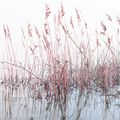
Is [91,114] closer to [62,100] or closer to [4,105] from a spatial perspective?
[62,100]

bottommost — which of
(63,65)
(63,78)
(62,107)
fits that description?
(62,107)

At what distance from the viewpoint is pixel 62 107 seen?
2664 mm

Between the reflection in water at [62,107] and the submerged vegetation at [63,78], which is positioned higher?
the submerged vegetation at [63,78]

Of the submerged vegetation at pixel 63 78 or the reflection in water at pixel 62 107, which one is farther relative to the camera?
the submerged vegetation at pixel 63 78

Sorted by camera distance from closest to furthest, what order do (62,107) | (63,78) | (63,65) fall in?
(62,107)
(63,78)
(63,65)

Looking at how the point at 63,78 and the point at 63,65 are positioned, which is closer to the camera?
the point at 63,78

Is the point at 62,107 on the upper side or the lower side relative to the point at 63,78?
lower

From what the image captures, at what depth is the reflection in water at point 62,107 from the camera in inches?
104

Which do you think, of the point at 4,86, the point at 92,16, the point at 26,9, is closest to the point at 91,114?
the point at 4,86

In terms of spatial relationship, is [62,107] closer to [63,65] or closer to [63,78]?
[63,78]

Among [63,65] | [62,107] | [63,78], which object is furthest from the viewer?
[63,65]

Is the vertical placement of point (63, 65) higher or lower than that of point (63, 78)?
higher

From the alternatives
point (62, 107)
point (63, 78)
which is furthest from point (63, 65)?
point (62, 107)

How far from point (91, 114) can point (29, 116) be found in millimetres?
405
